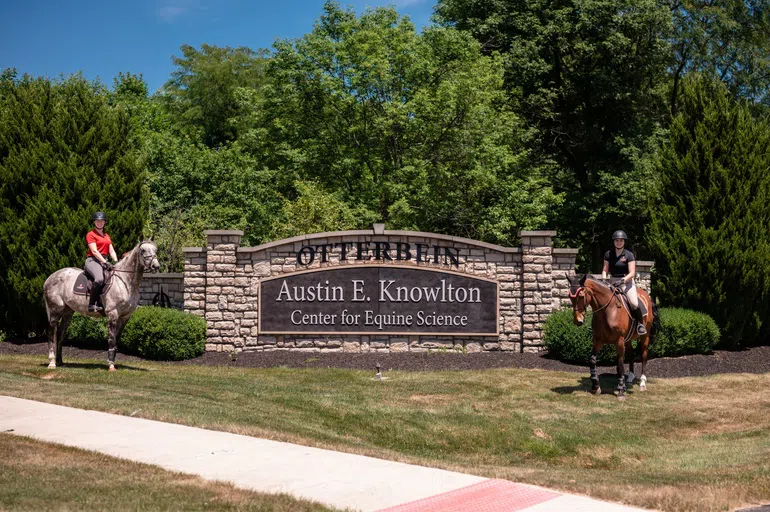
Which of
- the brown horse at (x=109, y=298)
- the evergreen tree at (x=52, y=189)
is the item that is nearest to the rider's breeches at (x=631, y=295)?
the brown horse at (x=109, y=298)

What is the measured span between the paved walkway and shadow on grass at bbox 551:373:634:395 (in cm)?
839

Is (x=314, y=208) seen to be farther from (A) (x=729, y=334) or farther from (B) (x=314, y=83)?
(A) (x=729, y=334)

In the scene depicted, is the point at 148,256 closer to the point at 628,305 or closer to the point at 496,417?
the point at 496,417

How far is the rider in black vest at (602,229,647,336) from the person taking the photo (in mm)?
17656

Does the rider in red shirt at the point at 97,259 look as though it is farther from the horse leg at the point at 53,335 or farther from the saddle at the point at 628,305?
the saddle at the point at 628,305

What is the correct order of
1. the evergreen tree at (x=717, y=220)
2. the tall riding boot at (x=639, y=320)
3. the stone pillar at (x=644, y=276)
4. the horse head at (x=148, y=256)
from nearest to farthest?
1. the horse head at (x=148, y=256)
2. the tall riding boot at (x=639, y=320)
3. the stone pillar at (x=644, y=276)
4. the evergreen tree at (x=717, y=220)

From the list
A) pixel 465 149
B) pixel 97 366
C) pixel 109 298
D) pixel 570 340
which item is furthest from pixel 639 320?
pixel 465 149

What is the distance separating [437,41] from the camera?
34375mm

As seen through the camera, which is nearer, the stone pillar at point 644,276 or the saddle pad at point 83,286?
the saddle pad at point 83,286

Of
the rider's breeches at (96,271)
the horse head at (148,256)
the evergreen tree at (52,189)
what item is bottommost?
the rider's breeches at (96,271)

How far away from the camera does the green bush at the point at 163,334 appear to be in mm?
21266

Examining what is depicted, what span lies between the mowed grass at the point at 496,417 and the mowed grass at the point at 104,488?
2.81m

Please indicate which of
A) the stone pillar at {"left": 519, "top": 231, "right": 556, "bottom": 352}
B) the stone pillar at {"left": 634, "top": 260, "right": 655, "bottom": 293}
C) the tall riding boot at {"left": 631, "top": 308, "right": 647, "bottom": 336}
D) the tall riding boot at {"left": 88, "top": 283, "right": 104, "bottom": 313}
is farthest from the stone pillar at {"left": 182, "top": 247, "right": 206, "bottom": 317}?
the stone pillar at {"left": 634, "top": 260, "right": 655, "bottom": 293}

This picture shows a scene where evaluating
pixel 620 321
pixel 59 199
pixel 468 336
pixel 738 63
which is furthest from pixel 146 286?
Result: pixel 738 63
